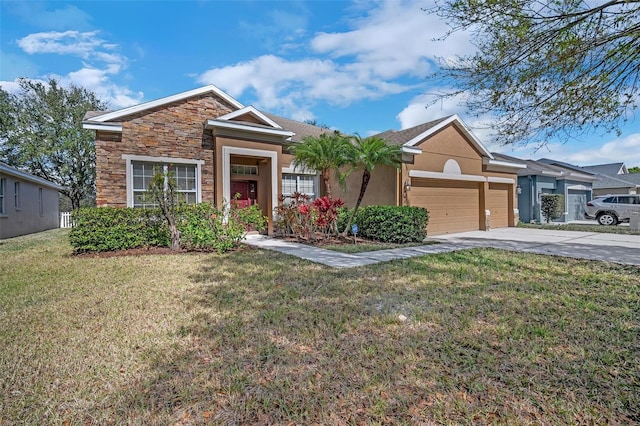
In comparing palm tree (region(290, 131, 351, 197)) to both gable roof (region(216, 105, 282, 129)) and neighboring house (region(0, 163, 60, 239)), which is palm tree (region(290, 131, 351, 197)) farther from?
neighboring house (region(0, 163, 60, 239))

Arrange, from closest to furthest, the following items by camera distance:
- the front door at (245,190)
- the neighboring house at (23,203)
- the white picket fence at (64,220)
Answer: the front door at (245,190), the neighboring house at (23,203), the white picket fence at (64,220)

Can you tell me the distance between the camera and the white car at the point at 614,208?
17.7m

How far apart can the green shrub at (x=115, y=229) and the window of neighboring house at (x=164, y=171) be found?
1208 mm

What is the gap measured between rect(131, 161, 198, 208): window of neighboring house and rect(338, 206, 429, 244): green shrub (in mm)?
6193

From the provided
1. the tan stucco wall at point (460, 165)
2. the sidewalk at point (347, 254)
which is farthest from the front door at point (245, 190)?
the tan stucco wall at point (460, 165)

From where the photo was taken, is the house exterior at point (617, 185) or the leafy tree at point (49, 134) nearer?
the leafy tree at point (49, 134)

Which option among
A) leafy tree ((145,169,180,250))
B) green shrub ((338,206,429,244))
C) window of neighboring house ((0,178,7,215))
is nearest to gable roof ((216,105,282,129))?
leafy tree ((145,169,180,250))

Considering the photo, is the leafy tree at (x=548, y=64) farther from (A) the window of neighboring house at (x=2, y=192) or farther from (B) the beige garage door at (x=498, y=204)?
(A) the window of neighboring house at (x=2, y=192)

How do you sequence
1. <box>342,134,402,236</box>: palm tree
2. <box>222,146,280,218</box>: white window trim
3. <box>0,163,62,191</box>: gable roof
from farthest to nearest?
<box>0,163,62,191</box>: gable roof
<box>222,146,280,218</box>: white window trim
<box>342,134,402,236</box>: palm tree

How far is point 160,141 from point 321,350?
33.2 ft

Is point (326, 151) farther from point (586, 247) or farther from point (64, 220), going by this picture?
point (64, 220)

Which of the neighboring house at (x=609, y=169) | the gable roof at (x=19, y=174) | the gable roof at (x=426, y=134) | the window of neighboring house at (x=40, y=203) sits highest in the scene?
the neighboring house at (x=609, y=169)

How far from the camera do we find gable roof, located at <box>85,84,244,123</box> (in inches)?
395

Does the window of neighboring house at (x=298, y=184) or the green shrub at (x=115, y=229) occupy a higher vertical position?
the window of neighboring house at (x=298, y=184)
